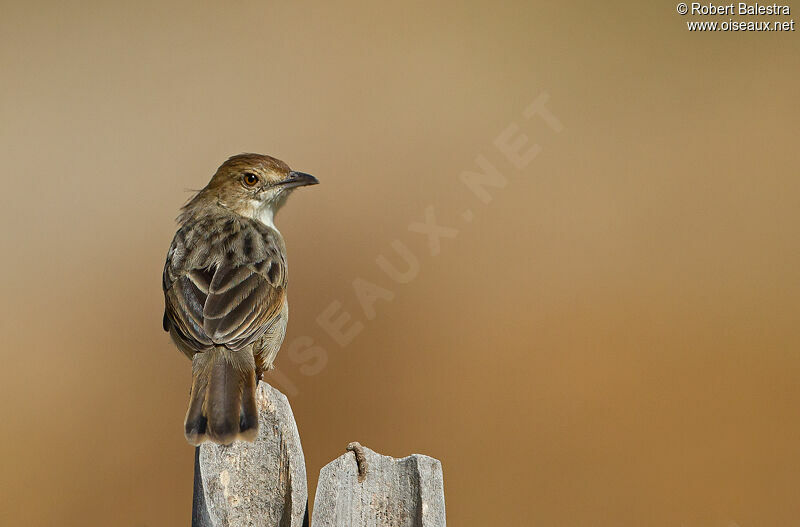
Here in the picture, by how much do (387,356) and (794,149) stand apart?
13.1 feet

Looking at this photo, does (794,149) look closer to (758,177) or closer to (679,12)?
(758,177)

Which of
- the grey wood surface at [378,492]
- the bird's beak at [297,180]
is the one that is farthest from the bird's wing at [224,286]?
the grey wood surface at [378,492]

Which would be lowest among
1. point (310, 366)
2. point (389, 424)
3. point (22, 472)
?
point (22, 472)

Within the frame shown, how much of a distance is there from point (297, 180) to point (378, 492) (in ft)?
10.6

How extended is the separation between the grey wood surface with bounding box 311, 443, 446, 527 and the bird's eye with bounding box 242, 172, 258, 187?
11.0 ft

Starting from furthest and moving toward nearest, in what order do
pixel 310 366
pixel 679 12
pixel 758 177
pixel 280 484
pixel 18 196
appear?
1. pixel 679 12
2. pixel 758 177
3. pixel 18 196
4. pixel 310 366
5. pixel 280 484

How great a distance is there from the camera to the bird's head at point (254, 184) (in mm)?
5398

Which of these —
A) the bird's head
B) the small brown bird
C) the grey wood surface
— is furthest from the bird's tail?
the bird's head

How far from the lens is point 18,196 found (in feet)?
21.0

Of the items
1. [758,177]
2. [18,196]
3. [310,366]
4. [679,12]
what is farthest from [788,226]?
[18,196]

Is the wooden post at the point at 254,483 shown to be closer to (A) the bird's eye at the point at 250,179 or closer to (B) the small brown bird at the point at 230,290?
(B) the small brown bird at the point at 230,290

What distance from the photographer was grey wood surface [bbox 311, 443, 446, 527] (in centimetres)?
229

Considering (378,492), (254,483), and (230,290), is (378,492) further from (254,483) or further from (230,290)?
(230,290)

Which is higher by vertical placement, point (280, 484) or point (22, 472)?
point (22, 472)
